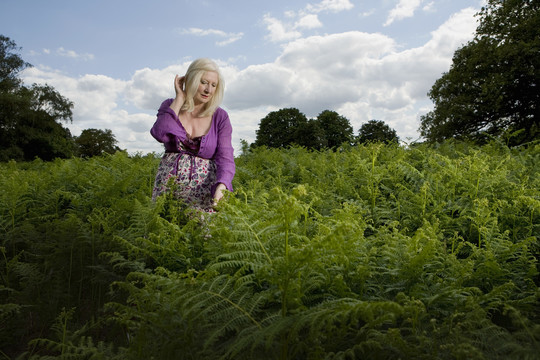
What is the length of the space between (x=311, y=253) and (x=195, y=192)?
2.91 metres

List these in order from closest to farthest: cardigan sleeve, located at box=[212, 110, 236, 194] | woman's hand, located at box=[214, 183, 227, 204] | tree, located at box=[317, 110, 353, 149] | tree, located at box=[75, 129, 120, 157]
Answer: woman's hand, located at box=[214, 183, 227, 204], cardigan sleeve, located at box=[212, 110, 236, 194], tree, located at box=[317, 110, 353, 149], tree, located at box=[75, 129, 120, 157]

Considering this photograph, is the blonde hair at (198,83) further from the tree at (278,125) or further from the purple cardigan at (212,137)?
the tree at (278,125)

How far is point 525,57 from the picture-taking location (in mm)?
22844

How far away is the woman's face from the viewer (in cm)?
495

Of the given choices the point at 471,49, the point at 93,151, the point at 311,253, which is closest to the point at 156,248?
the point at 311,253

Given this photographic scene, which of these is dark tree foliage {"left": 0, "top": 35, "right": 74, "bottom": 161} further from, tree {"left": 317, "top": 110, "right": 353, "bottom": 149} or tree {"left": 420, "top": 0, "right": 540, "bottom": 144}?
tree {"left": 420, "top": 0, "right": 540, "bottom": 144}

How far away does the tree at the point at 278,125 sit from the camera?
63.4 metres

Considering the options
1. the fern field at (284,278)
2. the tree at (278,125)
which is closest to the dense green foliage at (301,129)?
the tree at (278,125)

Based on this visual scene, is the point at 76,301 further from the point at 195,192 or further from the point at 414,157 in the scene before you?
the point at 414,157

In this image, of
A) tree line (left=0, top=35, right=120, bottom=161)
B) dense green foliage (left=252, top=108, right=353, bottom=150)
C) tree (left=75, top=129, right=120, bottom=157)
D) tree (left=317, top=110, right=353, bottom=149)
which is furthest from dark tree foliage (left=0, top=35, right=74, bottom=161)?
tree (left=317, top=110, right=353, bottom=149)

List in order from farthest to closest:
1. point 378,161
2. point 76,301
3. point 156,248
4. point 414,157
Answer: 1. point 414,157
2. point 378,161
3. point 76,301
4. point 156,248

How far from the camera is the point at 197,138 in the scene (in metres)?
4.96

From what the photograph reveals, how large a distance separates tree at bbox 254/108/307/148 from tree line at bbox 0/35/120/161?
2488cm

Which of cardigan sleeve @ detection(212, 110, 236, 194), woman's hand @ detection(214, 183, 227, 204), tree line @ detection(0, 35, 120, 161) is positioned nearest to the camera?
woman's hand @ detection(214, 183, 227, 204)
